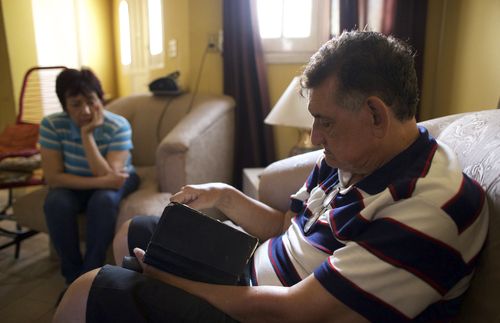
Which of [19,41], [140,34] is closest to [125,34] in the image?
[140,34]

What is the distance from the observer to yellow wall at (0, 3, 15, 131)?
106 inches

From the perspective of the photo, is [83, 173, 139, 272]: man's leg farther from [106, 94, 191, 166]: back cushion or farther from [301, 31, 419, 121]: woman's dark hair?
[301, 31, 419, 121]: woman's dark hair

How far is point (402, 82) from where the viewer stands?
2.22 ft

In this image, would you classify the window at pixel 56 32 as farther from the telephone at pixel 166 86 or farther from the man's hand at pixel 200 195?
the man's hand at pixel 200 195

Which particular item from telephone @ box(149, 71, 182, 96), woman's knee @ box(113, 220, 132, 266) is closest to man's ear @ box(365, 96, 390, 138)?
woman's knee @ box(113, 220, 132, 266)

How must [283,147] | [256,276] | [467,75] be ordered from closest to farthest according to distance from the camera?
1. [256,276]
2. [467,75]
3. [283,147]

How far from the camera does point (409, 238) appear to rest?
0.57m

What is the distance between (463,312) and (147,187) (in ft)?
4.54

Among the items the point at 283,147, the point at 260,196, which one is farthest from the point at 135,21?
the point at 260,196

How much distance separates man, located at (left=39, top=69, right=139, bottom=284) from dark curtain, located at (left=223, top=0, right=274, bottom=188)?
0.75 metres

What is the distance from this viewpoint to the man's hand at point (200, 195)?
3.33ft

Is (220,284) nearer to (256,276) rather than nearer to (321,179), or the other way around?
(256,276)

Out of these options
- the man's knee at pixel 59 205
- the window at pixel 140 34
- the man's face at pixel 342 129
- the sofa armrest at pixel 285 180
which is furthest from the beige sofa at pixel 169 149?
the man's face at pixel 342 129

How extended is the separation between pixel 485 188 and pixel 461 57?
1.37 metres
